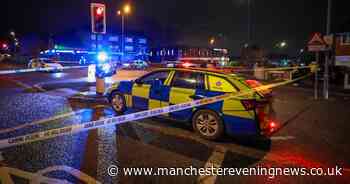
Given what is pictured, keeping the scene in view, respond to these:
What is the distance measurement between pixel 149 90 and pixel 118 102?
136 centimetres

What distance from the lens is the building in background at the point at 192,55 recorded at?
30.5 metres

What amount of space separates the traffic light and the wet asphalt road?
3.51m

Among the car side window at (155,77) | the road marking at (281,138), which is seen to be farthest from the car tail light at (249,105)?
the car side window at (155,77)

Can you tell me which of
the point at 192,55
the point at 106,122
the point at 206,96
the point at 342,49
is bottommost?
the point at 106,122

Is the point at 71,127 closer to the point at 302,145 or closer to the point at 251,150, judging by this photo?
the point at 251,150

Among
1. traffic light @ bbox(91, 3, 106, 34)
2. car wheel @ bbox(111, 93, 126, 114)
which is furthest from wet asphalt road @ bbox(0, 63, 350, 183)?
traffic light @ bbox(91, 3, 106, 34)

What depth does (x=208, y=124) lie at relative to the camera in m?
5.80

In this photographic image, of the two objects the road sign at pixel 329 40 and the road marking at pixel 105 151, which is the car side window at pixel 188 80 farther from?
the road sign at pixel 329 40

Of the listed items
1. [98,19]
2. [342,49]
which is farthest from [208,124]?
[342,49]

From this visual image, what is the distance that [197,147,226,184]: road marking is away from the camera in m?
3.92

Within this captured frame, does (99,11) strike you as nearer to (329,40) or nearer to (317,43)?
(317,43)

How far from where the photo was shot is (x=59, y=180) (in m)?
3.77

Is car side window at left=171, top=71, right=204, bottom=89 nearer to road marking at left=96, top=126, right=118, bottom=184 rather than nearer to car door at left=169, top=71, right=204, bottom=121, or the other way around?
car door at left=169, top=71, right=204, bottom=121

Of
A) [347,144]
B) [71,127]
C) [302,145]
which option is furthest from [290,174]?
[71,127]
